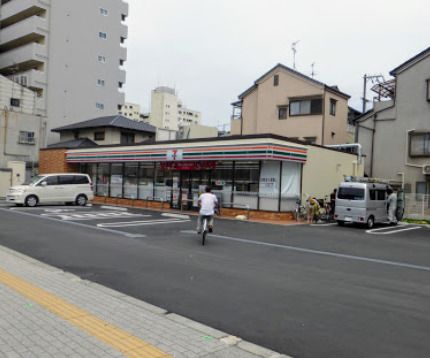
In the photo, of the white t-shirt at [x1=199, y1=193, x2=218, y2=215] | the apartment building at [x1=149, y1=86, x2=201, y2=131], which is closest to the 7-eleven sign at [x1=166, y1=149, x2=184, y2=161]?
the white t-shirt at [x1=199, y1=193, x2=218, y2=215]

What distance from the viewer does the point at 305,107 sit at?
2912 centimetres

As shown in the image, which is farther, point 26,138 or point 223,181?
point 26,138

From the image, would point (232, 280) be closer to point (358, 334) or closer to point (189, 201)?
point (358, 334)

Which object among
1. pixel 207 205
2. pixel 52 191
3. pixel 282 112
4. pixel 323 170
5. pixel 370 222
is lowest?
pixel 370 222

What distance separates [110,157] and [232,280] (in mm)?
20893

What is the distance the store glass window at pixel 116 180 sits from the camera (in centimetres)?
2716

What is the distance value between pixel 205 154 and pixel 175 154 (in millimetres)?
2403

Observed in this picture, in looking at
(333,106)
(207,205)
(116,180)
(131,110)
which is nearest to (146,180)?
(116,180)

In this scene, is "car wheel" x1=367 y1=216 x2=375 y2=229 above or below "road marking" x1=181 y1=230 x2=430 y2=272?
above

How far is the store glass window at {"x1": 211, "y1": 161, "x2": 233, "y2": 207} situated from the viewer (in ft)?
67.7

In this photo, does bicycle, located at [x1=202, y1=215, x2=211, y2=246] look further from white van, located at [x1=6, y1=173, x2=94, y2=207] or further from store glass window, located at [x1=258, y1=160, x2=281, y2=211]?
white van, located at [x1=6, y1=173, x2=94, y2=207]

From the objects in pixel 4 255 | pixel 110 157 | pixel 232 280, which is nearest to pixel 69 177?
pixel 110 157

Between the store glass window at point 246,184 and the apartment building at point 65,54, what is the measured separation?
26.6 metres

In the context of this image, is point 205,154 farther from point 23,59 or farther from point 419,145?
point 23,59
